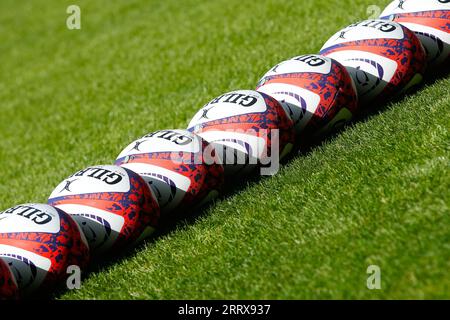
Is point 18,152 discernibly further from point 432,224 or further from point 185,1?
point 432,224

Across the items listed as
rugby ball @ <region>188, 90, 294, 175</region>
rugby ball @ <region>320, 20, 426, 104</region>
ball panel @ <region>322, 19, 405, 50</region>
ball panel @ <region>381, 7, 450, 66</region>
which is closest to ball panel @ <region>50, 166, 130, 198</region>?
rugby ball @ <region>188, 90, 294, 175</region>

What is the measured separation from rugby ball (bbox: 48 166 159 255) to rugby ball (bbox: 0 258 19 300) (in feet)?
2.79

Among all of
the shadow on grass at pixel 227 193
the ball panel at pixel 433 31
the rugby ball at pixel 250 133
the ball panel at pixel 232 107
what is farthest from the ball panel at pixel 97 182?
the ball panel at pixel 433 31

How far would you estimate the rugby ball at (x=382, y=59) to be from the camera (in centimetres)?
709

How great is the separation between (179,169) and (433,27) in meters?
3.12

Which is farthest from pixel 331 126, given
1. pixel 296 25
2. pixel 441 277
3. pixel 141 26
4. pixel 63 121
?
pixel 141 26

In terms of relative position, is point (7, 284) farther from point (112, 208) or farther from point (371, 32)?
point (371, 32)

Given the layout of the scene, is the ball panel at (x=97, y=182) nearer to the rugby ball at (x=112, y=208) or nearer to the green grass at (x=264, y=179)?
the rugby ball at (x=112, y=208)

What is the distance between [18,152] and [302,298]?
7.69 metres

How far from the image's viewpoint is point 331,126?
6.94 metres

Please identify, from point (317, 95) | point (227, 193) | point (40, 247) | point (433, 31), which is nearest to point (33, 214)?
point (40, 247)

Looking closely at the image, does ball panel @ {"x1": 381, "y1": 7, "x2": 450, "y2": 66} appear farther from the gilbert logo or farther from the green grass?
the gilbert logo

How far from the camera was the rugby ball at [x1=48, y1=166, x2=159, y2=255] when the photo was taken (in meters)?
5.97

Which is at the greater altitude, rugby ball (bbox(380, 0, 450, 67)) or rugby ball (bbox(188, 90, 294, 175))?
rugby ball (bbox(380, 0, 450, 67))
